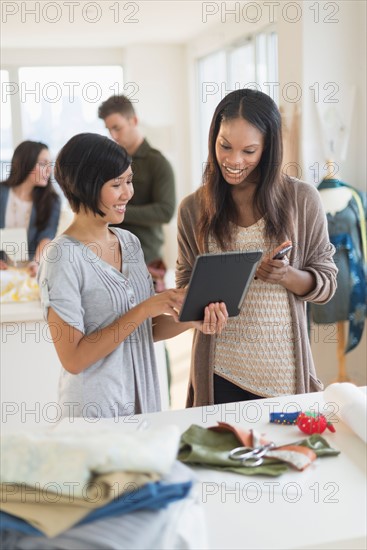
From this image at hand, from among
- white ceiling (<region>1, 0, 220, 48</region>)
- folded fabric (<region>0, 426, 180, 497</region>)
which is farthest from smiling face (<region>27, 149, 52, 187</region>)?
white ceiling (<region>1, 0, 220, 48</region>)

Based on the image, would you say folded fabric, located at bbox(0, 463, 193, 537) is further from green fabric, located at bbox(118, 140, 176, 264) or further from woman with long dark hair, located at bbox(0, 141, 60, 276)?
green fabric, located at bbox(118, 140, 176, 264)

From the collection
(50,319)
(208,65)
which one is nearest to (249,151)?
(50,319)

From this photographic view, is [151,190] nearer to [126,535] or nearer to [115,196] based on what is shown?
[115,196]

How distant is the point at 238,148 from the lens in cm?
187

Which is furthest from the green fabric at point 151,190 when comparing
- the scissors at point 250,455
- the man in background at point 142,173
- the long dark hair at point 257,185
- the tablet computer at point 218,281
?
the scissors at point 250,455

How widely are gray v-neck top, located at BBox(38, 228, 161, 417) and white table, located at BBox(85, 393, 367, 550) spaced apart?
267mm

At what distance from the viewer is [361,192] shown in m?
3.79

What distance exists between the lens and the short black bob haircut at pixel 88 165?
1692 mm

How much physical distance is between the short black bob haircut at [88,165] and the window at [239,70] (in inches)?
139

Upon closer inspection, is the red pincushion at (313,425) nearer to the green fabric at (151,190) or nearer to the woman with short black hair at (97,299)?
the woman with short black hair at (97,299)

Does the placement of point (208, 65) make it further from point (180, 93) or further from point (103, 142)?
point (103, 142)

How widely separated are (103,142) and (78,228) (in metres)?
0.22

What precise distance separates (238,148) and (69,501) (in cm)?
112

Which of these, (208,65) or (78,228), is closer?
(78,228)
